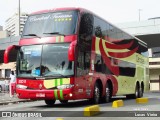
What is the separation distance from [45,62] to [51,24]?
5.04 ft

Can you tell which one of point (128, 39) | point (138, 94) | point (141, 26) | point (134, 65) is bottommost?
point (138, 94)

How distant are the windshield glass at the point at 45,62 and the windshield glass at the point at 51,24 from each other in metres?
0.53

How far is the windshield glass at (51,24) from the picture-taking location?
Result: 13.8 m

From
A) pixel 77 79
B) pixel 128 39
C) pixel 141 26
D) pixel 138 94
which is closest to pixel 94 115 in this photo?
pixel 77 79

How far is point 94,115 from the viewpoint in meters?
10.6

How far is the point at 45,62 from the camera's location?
13609mm

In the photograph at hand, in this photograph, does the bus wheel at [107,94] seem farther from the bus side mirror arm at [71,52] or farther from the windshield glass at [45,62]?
the bus side mirror arm at [71,52]

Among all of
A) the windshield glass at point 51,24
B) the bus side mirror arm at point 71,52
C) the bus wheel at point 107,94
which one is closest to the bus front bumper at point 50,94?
the bus side mirror arm at point 71,52

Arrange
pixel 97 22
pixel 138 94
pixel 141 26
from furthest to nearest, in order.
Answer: pixel 141 26, pixel 138 94, pixel 97 22

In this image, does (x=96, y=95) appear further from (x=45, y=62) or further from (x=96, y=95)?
(x=45, y=62)

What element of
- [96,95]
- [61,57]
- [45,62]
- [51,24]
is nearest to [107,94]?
[96,95]

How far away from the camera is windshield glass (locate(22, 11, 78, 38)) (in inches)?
543

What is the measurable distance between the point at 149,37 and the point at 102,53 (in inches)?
934

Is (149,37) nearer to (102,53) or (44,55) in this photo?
(102,53)
